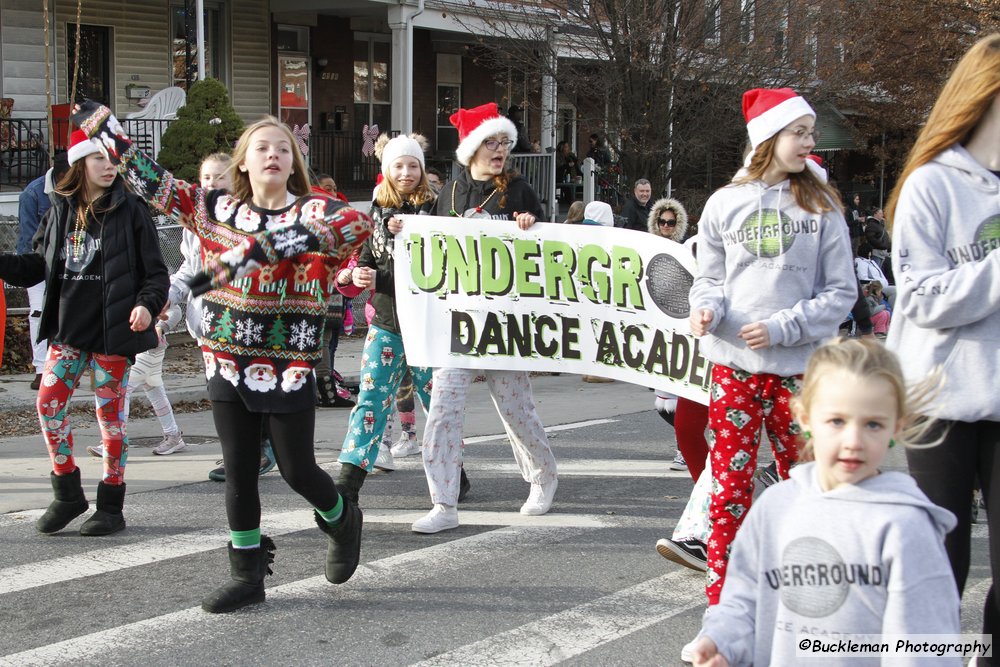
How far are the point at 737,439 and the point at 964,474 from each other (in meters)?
0.99

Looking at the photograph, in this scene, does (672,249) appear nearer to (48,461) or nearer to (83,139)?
(83,139)

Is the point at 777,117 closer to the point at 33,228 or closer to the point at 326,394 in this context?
the point at 326,394

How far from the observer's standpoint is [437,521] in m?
6.22

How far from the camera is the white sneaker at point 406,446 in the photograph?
8312 millimetres

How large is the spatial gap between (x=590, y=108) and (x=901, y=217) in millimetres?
16796

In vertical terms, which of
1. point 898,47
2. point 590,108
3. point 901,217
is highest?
point 898,47

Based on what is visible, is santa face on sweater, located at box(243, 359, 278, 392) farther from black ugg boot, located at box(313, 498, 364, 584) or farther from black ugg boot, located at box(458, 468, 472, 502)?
black ugg boot, located at box(458, 468, 472, 502)

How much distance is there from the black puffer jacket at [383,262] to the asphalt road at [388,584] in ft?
3.49

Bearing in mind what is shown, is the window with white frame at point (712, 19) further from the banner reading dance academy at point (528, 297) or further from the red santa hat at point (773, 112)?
the red santa hat at point (773, 112)

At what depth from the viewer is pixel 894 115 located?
26.5 m

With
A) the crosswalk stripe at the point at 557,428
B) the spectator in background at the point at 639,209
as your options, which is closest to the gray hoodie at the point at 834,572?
the crosswalk stripe at the point at 557,428

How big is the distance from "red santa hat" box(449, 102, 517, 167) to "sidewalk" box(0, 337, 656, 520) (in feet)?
8.10

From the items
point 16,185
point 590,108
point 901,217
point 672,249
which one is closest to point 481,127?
point 672,249

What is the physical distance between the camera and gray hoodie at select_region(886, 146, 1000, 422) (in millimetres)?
3592
